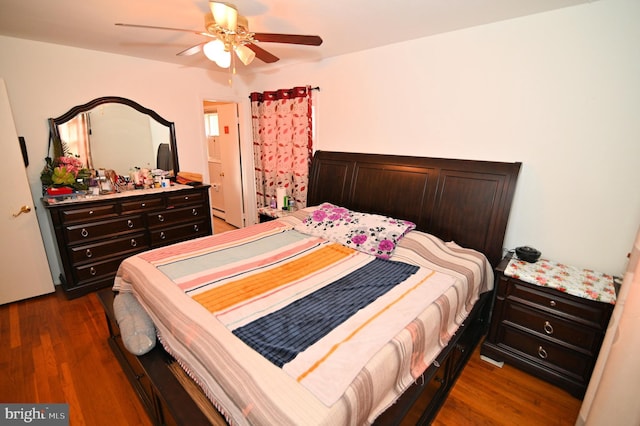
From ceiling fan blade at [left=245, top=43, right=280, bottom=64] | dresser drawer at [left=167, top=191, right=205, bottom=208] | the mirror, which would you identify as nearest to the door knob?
the mirror

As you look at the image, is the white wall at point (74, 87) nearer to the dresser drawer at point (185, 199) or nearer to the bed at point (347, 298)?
the dresser drawer at point (185, 199)

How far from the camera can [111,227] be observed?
3.04 meters

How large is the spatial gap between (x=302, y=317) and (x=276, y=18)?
2131 mm

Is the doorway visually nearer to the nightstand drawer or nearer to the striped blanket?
the striped blanket

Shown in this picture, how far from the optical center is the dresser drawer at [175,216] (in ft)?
11.0

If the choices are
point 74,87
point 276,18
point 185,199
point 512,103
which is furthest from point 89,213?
point 512,103

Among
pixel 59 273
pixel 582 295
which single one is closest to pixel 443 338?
pixel 582 295


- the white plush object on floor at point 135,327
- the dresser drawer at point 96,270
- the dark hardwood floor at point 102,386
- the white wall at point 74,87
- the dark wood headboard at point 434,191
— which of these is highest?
the white wall at point 74,87

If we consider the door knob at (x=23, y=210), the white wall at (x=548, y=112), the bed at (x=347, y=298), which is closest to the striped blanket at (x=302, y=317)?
the bed at (x=347, y=298)

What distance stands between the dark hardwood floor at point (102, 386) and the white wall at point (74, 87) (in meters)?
1.21

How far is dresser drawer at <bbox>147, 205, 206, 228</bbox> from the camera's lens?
11.0 feet

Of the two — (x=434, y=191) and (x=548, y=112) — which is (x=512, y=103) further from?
(x=434, y=191)

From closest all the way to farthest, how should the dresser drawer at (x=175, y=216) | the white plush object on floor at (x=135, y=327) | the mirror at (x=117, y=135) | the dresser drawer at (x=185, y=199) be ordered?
the white plush object on floor at (x=135, y=327), the mirror at (x=117, y=135), the dresser drawer at (x=175, y=216), the dresser drawer at (x=185, y=199)

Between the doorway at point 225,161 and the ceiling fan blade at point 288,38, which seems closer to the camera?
the ceiling fan blade at point 288,38
